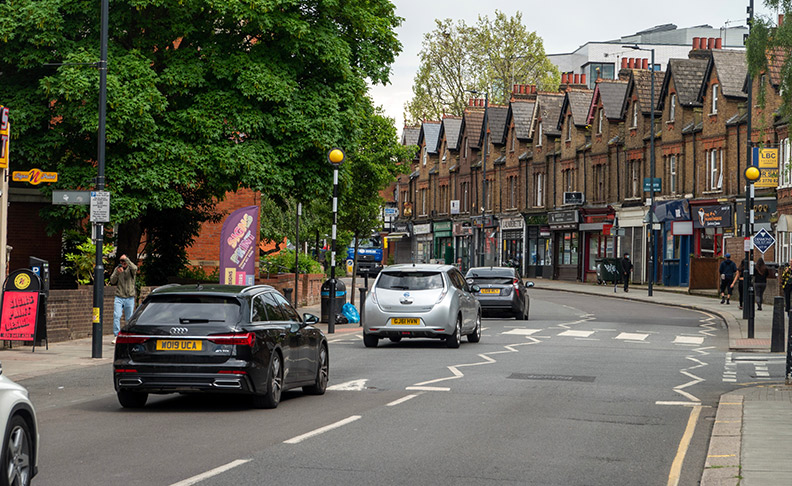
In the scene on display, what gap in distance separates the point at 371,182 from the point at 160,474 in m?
30.8

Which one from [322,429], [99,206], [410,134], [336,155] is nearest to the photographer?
[322,429]

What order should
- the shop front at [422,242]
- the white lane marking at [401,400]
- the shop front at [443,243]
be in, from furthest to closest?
the shop front at [422,242] → the shop front at [443,243] → the white lane marking at [401,400]

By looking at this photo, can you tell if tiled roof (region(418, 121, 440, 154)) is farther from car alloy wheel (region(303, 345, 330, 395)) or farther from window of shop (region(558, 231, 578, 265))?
car alloy wheel (region(303, 345, 330, 395))

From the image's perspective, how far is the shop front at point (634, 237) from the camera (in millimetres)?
57406

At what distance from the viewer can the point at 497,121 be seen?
78.5 metres

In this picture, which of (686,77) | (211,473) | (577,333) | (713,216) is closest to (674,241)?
(713,216)

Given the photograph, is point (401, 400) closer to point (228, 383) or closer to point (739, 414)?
point (228, 383)

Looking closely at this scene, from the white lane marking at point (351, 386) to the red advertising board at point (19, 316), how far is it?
7358mm

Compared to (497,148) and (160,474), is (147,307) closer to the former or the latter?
(160,474)

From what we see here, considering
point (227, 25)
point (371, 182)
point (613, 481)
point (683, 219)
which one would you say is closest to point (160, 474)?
point (613, 481)

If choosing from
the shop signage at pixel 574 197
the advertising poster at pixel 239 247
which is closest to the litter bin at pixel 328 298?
the advertising poster at pixel 239 247

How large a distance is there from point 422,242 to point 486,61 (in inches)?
918

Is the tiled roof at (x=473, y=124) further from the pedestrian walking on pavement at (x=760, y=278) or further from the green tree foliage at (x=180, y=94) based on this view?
the green tree foliage at (x=180, y=94)

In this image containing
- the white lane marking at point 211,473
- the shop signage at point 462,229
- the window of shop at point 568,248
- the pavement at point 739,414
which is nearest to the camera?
the white lane marking at point 211,473
